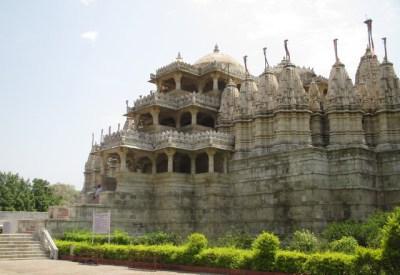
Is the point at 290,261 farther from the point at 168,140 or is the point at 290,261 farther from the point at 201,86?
the point at 201,86

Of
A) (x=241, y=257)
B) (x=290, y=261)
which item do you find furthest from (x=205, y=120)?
(x=290, y=261)

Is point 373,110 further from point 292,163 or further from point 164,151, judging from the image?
point 164,151

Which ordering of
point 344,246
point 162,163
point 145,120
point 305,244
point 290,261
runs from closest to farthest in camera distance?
point 290,261 → point 344,246 → point 305,244 → point 162,163 → point 145,120

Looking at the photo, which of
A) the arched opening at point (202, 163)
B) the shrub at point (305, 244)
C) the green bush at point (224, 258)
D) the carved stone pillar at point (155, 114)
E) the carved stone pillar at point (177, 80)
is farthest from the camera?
the carved stone pillar at point (177, 80)

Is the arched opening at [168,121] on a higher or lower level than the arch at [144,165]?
higher

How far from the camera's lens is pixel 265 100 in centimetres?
3131

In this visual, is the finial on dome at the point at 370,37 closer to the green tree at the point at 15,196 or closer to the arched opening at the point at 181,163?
the arched opening at the point at 181,163

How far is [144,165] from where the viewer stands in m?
36.3

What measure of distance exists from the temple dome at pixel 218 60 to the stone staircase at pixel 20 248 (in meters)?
21.2

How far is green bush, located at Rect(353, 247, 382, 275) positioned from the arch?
24757mm

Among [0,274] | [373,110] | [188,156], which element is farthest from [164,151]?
[0,274]

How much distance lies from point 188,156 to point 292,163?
399 inches

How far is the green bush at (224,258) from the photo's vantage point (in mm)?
15352

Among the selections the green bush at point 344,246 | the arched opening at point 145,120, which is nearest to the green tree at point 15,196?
the arched opening at point 145,120
